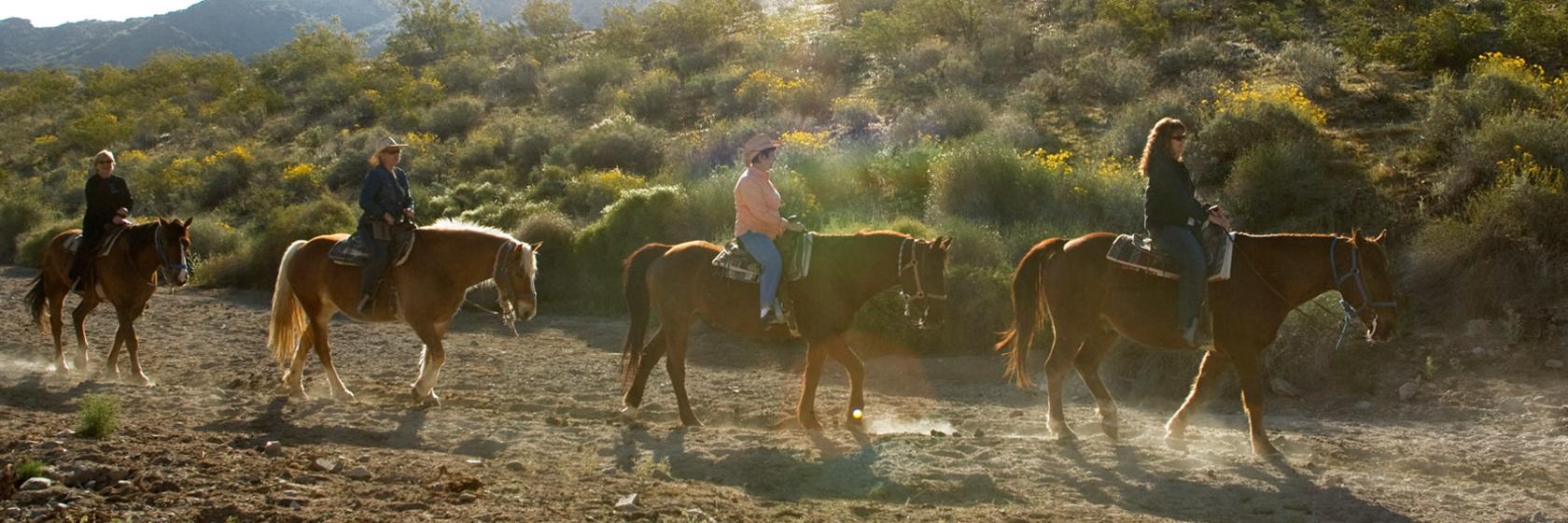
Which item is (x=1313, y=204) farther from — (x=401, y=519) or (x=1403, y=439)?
(x=401, y=519)

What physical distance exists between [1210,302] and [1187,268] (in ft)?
1.40

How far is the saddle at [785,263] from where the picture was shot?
998 cm

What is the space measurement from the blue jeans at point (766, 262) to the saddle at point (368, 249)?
346 centimetres

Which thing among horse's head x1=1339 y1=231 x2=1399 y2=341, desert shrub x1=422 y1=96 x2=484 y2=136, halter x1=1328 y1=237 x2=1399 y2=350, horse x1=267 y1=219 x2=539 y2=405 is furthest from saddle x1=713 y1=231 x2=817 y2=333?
desert shrub x1=422 y1=96 x2=484 y2=136

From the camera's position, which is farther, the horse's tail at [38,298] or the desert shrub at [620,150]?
the desert shrub at [620,150]

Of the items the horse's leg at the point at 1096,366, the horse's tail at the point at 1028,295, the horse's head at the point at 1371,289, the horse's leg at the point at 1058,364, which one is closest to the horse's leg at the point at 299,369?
the horse's tail at the point at 1028,295

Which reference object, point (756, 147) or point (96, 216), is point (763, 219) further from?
point (96, 216)

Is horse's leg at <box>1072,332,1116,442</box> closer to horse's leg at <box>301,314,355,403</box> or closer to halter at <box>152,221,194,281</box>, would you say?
horse's leg at <box>301,314,355,403</box>

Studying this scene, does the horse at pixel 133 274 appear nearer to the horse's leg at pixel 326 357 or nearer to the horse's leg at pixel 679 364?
the horse's leg at pixel 326 357

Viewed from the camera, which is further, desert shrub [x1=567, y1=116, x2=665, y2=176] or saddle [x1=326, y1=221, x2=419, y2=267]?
desert shrub [x1=567, y1=116, x2=665, y2=176]

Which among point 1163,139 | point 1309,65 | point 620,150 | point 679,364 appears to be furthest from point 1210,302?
point 620,150

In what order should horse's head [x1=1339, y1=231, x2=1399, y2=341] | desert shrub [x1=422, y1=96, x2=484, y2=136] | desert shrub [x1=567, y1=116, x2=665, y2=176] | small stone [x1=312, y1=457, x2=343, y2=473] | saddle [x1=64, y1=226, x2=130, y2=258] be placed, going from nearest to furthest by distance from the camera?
1. small stone [x1=312, y1=457, x2=343, y2=473]
2. horse's head [x1=1339, y1=231, x2=1399, y2=341]
3. saddle [x1=64, y1=226, x2=130, y2=258]
4. desert shrub [x1=567, y1=116, x2=665, y2=176]
5. desert shrub [x1=422, y1=96, x2=484, y2=136]

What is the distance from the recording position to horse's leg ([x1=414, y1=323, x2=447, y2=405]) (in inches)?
441

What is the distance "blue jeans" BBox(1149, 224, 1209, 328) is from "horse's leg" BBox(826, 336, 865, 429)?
8.66 ft
